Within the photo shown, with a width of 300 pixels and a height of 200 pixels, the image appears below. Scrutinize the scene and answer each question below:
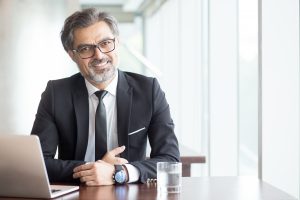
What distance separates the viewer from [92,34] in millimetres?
2691

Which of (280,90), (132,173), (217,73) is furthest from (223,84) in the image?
(132,173)

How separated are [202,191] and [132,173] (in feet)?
1.14

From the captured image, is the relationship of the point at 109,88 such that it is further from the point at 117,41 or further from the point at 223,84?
the point at 223,84

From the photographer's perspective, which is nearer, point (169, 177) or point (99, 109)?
point (169, 177)

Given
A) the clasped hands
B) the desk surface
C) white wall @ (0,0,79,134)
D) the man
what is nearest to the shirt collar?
the man

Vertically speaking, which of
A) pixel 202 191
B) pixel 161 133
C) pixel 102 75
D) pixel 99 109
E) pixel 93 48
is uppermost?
pixel 93 48

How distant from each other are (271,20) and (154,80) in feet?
2.85

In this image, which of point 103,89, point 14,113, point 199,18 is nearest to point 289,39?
point 103,89

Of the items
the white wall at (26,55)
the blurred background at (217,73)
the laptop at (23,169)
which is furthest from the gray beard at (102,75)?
the white wall at (26,55)

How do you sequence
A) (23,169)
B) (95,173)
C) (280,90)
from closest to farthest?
1. (23,169)
2. (95,173)
3. (280,90)

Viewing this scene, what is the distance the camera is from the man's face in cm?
268

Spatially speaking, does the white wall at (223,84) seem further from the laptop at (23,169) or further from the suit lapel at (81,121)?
the laptop at (23,169)

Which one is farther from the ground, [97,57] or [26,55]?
[26,55]

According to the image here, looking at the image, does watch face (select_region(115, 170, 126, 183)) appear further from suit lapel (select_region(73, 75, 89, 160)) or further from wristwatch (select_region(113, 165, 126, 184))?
suit lapel (select_region(73, 75, 89, 160))
